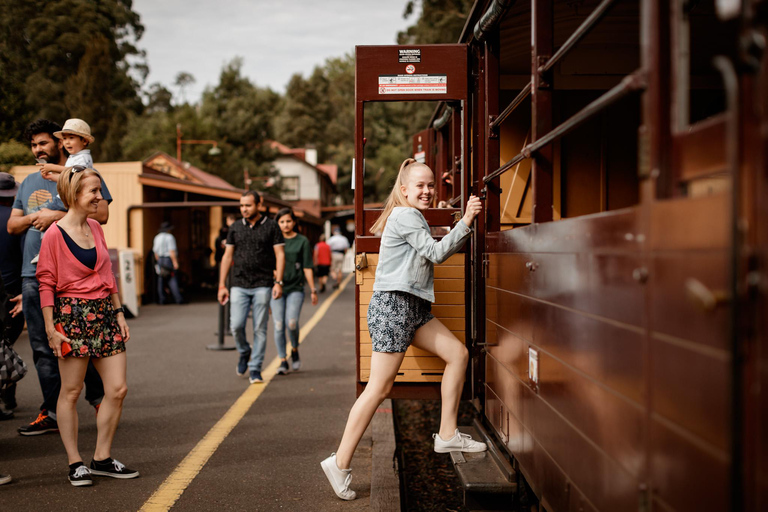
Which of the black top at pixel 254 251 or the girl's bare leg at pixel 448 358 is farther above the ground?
the black top at pixel 254 251

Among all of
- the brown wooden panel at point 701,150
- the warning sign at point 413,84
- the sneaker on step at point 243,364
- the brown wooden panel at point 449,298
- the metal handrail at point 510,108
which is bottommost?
the sneaker on step at point 243,364

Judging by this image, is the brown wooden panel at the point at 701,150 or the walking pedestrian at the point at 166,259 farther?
the walking pedestrian at the point at 166,259

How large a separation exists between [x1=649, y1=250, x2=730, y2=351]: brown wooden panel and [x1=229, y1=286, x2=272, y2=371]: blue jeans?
6.00 m

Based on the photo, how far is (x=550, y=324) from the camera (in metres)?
2.73

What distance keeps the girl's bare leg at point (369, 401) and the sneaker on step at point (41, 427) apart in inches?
107

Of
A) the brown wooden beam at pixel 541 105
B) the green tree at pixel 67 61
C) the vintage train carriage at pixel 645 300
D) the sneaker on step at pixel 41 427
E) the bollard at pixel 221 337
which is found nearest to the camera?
the vintage train carriage at pixel 645 300

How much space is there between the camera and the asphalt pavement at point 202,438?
4.14 metres

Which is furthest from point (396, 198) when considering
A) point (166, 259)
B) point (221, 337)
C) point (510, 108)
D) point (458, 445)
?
point (166, 259)

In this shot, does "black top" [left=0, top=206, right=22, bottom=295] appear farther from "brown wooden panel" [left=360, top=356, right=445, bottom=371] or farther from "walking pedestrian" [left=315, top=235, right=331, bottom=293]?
"walking pedestrian" [left=315, top=235, right=331, bottom=293]

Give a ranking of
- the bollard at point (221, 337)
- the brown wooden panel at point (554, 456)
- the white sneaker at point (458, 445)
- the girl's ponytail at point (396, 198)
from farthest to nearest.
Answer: the bollard at point (221, 337), the girl's ponytail at point (396, 198), the white sneaker at point (458, 445), the brown wooden panel at point (554, 456)

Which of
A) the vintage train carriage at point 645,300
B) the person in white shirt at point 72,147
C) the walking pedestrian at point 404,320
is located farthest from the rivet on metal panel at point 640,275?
the person in white shirt at point 72,147

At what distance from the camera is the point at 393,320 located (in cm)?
394

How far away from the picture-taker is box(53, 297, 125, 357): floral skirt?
4.22m

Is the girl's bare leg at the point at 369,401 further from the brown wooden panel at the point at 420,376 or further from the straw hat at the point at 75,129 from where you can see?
the straw hat at the point at 75,129
